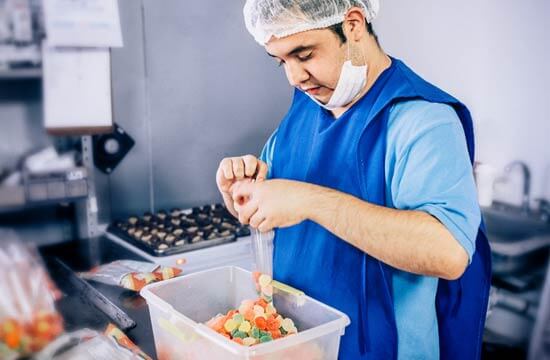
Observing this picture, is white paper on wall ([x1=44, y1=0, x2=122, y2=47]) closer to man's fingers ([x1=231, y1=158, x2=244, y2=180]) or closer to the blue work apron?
man's fingers ([x1=231, y1=158, x2=244, y2=180])

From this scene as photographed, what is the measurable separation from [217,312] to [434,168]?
594 mm

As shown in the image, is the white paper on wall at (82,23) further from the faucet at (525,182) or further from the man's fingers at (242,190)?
the faucet at (525,182)

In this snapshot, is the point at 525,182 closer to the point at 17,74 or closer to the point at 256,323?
the point at 256,323

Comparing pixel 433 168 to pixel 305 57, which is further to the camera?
pixel 305 57

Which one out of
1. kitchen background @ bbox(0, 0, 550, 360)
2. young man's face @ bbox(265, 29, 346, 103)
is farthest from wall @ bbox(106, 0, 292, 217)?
young man's face @ bbox(265, 29, 346, 103)

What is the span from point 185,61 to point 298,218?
1617 millimetres

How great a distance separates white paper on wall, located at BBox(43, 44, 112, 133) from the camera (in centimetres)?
82

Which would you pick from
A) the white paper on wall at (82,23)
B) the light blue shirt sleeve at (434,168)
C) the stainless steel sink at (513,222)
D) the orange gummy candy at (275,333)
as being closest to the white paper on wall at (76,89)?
the white paper on wall at (82,23)

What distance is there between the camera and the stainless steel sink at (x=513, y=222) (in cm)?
265

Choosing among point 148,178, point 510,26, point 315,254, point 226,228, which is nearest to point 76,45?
point 315,254

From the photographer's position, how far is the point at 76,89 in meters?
0.95

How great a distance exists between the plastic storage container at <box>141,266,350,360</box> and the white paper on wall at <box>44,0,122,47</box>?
0.51 m

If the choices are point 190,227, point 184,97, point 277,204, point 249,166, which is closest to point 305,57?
point 249,166

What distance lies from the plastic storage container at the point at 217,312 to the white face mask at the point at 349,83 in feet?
1.59
